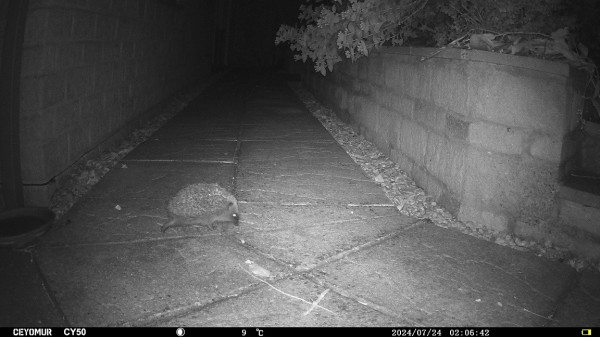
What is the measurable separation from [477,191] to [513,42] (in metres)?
1.21

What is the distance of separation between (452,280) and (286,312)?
1113mm

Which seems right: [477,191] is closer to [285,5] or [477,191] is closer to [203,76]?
[203,76]

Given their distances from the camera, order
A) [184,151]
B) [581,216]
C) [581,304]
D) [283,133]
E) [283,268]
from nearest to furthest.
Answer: [581,304]
[283,268]
[581,216]
[184,151]
[283,133]

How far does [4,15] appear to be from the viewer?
3.31 meters

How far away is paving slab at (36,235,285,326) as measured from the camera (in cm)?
237

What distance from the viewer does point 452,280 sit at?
9.16ft

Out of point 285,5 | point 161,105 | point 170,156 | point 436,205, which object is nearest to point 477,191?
point 436,205

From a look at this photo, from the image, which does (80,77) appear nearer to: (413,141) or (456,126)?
(413,141)

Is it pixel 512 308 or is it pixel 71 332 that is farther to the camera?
pixel 512 308

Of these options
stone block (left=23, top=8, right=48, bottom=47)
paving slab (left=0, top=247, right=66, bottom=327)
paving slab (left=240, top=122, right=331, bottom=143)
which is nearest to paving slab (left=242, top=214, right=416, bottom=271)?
paving slab (left=0, top=247, right=66, bottom=327)

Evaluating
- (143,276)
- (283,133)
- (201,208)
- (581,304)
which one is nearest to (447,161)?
(581,304)

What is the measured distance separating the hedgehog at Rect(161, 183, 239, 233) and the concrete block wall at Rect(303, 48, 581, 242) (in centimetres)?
193

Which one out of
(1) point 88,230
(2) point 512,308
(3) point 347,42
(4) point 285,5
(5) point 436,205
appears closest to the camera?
(2) point 512,308

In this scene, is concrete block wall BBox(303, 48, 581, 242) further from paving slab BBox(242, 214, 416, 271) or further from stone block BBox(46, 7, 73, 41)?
stone block BBox(46, 7, 73, 41)
